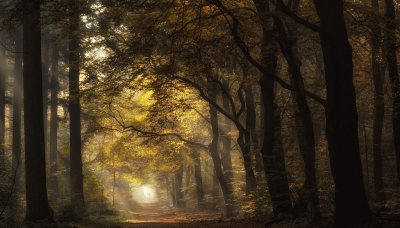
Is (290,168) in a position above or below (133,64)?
below

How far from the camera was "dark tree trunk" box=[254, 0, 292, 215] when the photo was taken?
987 centimetres

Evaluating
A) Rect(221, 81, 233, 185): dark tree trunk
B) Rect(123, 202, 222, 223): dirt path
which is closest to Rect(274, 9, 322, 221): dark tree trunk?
Rect(221, 81, 233, 185): dark tree trunk

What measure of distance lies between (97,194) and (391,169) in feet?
58.1

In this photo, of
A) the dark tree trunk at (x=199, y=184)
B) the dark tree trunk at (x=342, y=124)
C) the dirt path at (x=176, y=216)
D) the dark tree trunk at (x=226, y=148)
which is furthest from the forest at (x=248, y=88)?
the dark tree trunk at (x=199, y=184)

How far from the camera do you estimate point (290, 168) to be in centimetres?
1259

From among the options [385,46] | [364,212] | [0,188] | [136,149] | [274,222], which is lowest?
[274,222]

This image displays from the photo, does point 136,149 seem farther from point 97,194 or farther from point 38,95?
point 38,95

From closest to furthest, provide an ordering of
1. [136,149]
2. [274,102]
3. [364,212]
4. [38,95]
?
[364,212]
[38,95]
[274,102]
[136,149]

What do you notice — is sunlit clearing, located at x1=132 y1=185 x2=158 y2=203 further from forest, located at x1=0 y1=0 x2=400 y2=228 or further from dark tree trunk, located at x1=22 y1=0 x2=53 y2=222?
dark tree trunk, located at x1=22 y1=0 x2=53 y2=222

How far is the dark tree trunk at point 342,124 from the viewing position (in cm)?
629

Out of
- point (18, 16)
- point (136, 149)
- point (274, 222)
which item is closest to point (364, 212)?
point (274, 222)

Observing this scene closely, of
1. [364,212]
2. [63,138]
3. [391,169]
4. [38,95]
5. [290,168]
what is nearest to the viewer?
[364,212]

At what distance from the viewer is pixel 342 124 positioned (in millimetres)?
6375

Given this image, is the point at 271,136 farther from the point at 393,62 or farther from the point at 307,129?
the point at 393,62
